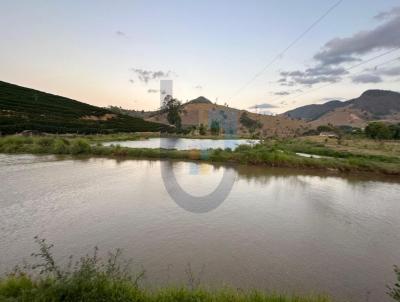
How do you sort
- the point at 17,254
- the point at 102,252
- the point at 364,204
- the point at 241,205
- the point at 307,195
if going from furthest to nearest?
the point at 307,195, the point at 364,204, the point at 241,205, the point at 102,252, the point at 17,254

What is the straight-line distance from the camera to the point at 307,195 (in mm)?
13656

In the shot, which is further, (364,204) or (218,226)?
(364,204)

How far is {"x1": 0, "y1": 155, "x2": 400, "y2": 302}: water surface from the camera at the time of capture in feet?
19.9

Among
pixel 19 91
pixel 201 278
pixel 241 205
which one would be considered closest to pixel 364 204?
pixel 241 205

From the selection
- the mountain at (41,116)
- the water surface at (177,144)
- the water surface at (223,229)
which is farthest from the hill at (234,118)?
the water surface at (223,229)

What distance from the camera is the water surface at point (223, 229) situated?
19.9ft

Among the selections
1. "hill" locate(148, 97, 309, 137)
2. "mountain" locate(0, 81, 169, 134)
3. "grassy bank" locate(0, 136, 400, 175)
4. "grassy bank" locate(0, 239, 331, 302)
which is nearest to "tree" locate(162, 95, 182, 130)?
"hill" locate(148, 97, 309, 137)

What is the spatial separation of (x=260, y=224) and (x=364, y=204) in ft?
20.6

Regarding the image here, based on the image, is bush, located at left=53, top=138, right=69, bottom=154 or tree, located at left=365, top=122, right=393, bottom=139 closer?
bush, located at left=53, top=138, right=69, bottom=154

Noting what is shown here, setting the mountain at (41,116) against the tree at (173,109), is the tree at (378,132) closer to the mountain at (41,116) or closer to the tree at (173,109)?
the mountain at (41,116)

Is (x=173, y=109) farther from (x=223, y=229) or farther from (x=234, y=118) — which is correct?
(x=223, y=229)

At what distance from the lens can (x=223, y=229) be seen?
28.2ft

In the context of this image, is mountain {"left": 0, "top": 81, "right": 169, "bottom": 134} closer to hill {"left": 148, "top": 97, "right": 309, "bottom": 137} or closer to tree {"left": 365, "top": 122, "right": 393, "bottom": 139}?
hill {"left": 148, "top": 97, "right": 309, "bottom": 137}

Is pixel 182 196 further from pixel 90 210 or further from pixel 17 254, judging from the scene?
pixel 17 254
